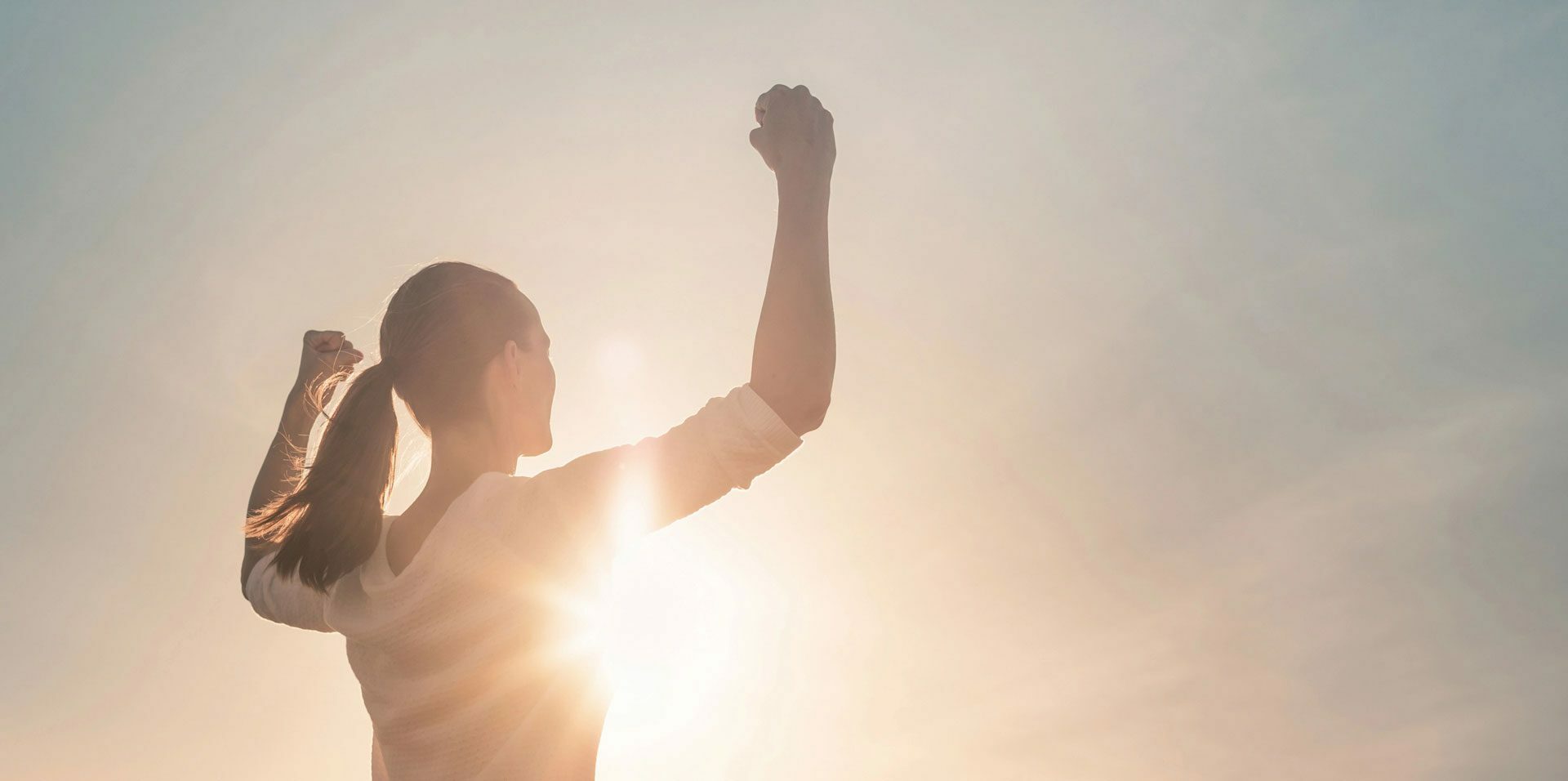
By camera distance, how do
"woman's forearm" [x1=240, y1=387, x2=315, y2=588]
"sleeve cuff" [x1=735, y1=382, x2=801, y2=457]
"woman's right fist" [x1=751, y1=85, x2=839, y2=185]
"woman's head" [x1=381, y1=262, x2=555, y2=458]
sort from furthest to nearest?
"woman's forearm" [x1=240, y1=387, x2=315, y2=588] → "woman's head" [x1=381, y1=262, x2=555, y2=458] → "woman's right fist" [x1=751, y1=85, x2=839, y2=185] → "sleeve cuff" [x1=735, y1=382, x2=801, y2=457]

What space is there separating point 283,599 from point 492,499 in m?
1.25

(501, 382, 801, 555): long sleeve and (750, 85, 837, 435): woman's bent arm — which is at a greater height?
(750, 85, 837, 435): woman's bent arm

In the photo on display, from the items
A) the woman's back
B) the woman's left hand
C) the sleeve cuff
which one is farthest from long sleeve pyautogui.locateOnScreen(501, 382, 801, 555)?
the woman's left hand

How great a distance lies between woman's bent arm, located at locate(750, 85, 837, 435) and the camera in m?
2.44

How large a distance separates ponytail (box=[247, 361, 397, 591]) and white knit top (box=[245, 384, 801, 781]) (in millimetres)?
75

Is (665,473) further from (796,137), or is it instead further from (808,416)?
(796,137)

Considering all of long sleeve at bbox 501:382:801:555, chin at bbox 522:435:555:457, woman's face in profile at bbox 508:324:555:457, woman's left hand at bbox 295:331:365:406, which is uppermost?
woman's left hand at bbox 295:331:365:406

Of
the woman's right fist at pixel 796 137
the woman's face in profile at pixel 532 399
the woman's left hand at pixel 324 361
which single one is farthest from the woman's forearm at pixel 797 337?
the woman's left hand at pixel 324 361

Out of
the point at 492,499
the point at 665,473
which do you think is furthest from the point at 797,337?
the point at 492,499

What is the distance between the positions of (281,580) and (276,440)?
3.30 feet

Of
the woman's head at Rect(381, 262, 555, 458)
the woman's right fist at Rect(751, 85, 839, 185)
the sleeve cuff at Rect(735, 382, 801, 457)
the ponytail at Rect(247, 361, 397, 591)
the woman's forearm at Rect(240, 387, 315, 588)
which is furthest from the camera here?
the woman's forearm at Rect(240, 387, 315, 588)

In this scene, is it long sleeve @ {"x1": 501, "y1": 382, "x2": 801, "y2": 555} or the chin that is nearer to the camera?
long sleeve @ {"x1": 501, "y1": 382, "x2": 801, "y2": 555}

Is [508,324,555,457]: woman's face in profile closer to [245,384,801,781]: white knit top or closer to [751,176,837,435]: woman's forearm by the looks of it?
[245,384,801,781]: white knit top

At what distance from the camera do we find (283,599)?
3.55 m
